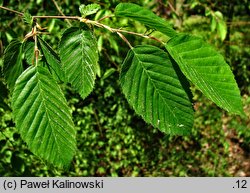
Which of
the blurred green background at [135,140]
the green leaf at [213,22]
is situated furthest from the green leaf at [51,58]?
the blurred green background at [135,140]

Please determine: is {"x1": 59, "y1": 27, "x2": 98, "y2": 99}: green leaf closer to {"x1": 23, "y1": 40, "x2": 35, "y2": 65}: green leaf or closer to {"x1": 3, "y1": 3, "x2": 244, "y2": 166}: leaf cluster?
{"x1": 3, "y1": 3, "x2": 244, "y2": 166}: leaf cluster

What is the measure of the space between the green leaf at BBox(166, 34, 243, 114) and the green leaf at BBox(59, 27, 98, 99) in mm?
165

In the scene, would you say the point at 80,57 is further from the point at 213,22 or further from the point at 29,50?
the point at 213,22

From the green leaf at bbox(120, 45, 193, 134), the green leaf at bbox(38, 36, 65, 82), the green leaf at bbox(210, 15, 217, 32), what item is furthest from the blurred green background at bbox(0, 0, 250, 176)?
the green leaf at bbox(120, 45, 193, 134)

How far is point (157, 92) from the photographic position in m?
0.78

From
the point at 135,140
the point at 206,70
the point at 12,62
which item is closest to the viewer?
the point at 206,70

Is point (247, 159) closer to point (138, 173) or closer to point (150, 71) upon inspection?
point (138, 173)

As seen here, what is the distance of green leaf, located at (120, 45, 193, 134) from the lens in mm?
755

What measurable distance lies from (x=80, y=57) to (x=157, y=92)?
0.18 m

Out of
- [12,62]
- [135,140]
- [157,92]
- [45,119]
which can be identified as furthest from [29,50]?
[135,140]

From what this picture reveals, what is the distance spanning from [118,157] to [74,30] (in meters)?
2.92

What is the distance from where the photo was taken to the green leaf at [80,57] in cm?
80
